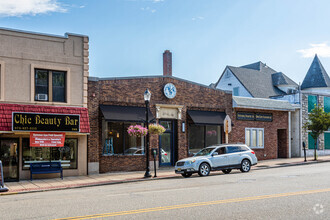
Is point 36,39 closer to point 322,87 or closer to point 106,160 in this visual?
point 106,160

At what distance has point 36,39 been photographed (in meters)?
19.6

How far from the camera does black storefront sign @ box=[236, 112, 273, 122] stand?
27.8 metres

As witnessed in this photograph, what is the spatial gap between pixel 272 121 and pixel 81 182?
1715 cm

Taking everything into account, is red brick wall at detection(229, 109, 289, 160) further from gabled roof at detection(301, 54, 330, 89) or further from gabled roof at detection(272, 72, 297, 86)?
gabled roof at detection(272, 72, 297, 86)

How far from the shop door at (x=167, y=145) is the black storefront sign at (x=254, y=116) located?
570 centimetres

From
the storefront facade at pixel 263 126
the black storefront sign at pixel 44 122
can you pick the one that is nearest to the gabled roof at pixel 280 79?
the storefront facade at pixel 263 126

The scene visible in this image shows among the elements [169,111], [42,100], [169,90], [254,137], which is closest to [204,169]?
[169,111]

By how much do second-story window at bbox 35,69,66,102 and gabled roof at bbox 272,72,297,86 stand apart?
29.5m

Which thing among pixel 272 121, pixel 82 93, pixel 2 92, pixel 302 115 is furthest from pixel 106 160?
pixel 302 115

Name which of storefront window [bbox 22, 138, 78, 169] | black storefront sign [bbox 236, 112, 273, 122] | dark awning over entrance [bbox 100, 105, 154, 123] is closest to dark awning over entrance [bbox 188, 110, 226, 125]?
black storefront sign [bbox 236, 112, 273, 122]

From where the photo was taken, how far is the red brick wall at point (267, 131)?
2756cm

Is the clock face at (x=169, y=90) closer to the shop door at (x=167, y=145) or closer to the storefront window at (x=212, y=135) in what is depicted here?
the shop door at (x=167, y=145)

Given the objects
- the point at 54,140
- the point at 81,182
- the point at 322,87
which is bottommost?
the point at 81,182

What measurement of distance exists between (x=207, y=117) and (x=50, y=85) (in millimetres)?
10304
